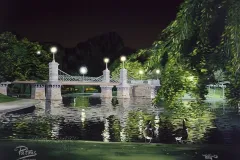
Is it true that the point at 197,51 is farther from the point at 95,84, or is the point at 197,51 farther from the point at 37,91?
the point at 95,84

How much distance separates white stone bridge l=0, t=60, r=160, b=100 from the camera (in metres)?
44.1

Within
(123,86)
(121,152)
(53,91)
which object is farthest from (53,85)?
(121,152)

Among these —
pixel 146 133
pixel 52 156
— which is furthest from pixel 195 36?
pixel 146 133

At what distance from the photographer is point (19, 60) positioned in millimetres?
35031

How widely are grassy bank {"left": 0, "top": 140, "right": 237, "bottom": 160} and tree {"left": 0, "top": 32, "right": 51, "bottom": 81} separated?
72.9ft

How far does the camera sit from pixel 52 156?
29.7 ft

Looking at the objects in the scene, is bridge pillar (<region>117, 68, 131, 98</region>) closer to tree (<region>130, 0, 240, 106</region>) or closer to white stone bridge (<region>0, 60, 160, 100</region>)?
white stone bridge (<region>0, 60, 160, 100</region>)

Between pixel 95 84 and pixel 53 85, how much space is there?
28.9ft

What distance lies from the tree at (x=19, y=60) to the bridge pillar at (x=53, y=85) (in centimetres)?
444

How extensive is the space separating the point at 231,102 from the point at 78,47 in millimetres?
45472

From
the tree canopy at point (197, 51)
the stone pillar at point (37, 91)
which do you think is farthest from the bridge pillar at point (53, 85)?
the tree canopy at point (197, 51)

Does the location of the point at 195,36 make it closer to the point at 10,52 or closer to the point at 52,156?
the point at 52,156

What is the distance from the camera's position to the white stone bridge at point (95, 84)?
4412 cm

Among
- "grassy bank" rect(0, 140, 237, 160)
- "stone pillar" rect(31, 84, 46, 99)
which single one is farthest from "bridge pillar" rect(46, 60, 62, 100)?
"grassy bank" rect(0, 140, 237, 160)
